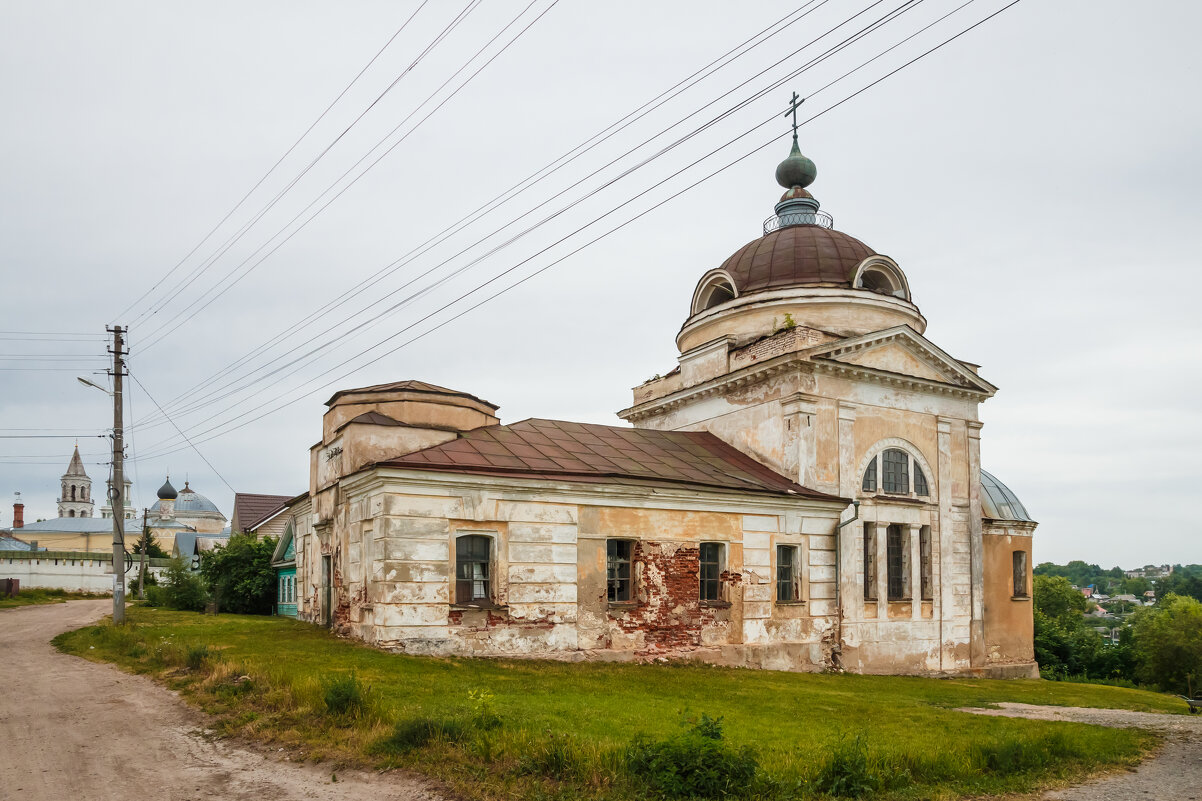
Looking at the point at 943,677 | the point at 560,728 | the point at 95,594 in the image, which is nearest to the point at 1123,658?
the point at 943,677

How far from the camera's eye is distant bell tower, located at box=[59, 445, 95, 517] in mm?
92500

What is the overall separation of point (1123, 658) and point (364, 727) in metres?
35.3

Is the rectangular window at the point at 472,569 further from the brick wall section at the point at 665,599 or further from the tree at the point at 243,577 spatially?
the tree at the point at 243,577

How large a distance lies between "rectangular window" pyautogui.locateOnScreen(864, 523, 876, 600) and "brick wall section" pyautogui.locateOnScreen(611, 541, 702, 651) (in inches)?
222

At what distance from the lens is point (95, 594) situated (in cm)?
4616

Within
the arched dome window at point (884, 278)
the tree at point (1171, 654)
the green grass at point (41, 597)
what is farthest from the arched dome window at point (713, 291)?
the green grass at point (41, 597)

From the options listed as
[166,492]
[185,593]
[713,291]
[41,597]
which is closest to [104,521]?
[166,492]

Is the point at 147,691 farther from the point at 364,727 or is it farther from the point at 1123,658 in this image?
the point at 1123,658

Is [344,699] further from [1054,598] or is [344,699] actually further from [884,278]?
[1054,598]

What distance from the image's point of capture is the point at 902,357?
23.2m

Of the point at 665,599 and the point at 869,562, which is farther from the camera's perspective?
the point at 869,562

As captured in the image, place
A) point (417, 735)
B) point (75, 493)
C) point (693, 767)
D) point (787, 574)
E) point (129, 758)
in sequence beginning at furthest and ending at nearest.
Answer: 1. point (75, 493)
2. point (787, 574)
3. point (129, 758)
4. point (417, 735)
5. point (693, 767)

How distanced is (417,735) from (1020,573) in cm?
2325

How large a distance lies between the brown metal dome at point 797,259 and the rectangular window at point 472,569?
12353 mm
